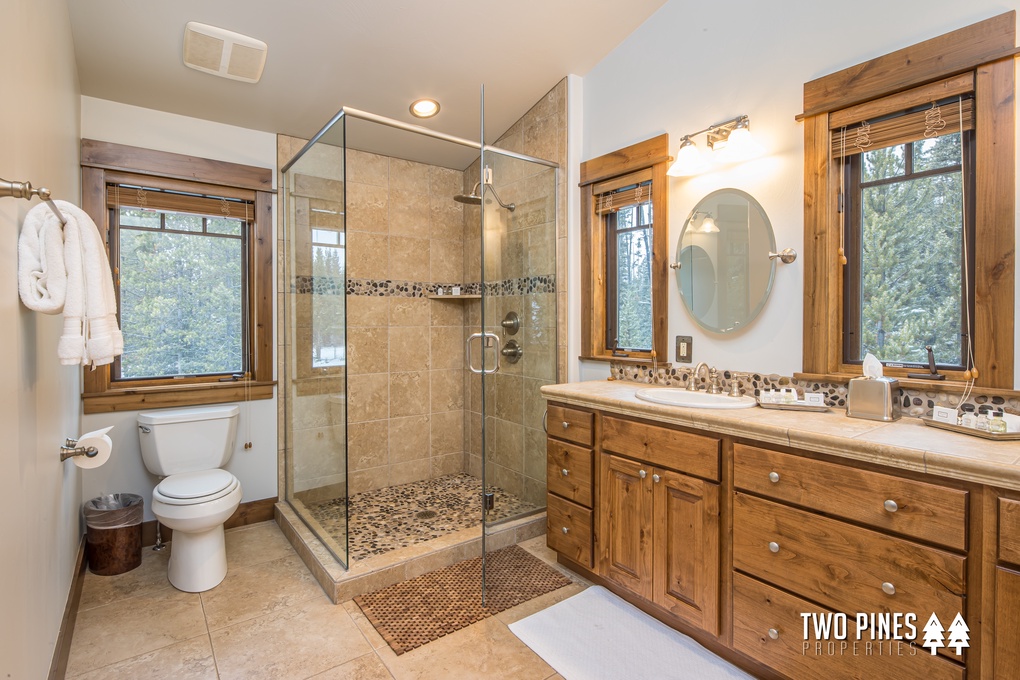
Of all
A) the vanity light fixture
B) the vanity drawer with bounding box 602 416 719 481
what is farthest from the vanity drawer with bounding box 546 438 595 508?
the vanity light fixture

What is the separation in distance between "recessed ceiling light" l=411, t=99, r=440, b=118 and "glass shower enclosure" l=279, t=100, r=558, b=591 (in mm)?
129

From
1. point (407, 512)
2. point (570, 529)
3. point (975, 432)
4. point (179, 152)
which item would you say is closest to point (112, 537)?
point (407, 512)

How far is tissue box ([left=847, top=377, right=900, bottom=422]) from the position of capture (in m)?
1.58

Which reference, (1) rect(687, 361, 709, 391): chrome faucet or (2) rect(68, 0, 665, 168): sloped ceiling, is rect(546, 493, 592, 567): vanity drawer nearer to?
(1) rect(687, 361, 709, 391): chrome faucet

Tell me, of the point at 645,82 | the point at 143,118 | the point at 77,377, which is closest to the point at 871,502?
the point at 645,82

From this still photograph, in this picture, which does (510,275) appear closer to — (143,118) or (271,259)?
(271,259)

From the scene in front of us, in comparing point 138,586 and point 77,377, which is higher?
point 77,377

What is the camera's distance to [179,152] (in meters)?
2.74

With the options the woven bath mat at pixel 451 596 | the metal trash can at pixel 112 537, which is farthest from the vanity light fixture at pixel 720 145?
the metal trash can at pixel 112 537

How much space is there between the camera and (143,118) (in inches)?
104

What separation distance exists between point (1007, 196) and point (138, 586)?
3720 mm

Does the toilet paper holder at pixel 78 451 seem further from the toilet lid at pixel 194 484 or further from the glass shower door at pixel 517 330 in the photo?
the glass shower door at pixel 517 330

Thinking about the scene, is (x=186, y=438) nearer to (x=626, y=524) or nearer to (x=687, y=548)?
(x=626, y=524)

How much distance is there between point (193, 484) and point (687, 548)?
225 centimetres
